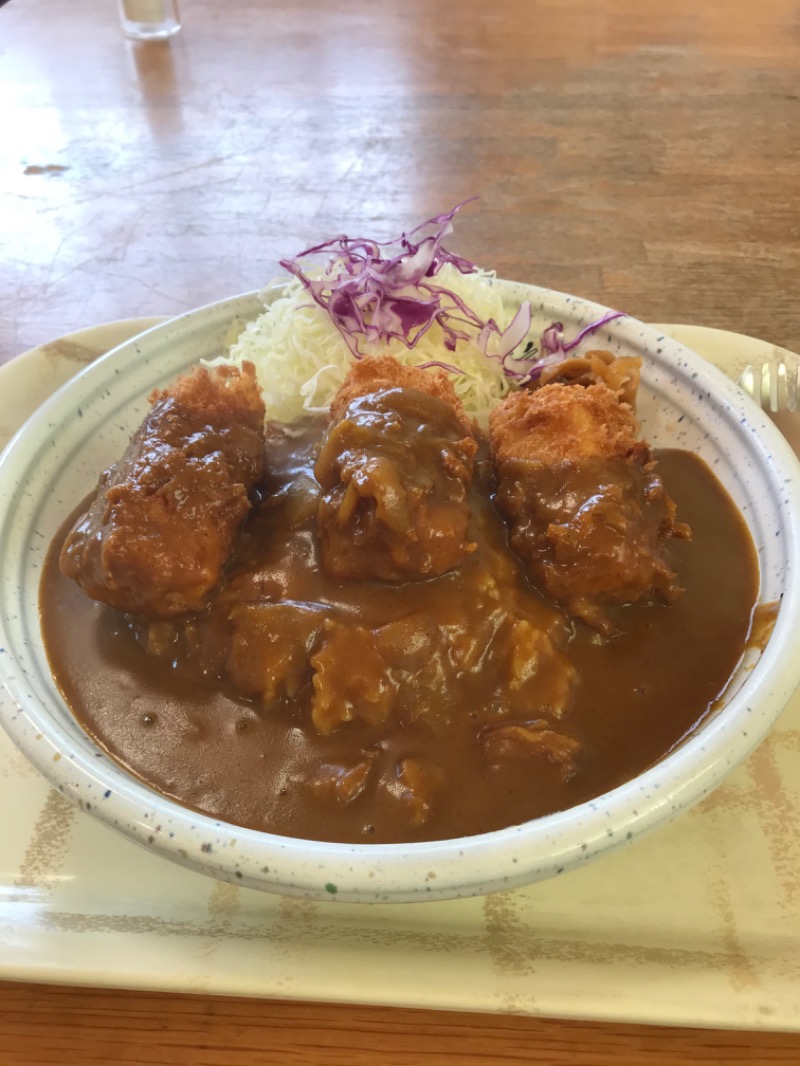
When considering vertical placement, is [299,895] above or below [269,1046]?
above

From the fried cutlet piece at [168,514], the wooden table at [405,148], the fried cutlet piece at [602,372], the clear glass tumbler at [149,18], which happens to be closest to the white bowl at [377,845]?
the fried cutlet piece at [602,372]

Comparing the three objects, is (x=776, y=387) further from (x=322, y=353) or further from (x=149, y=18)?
(x=149, y=18)

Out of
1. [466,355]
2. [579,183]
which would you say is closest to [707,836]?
[466,355]

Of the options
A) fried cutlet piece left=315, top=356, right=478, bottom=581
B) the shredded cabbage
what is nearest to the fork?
the shredded cabbage

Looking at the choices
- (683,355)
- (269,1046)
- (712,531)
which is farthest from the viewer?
(683,355)

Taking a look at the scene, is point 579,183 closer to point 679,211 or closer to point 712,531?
point 679,211
